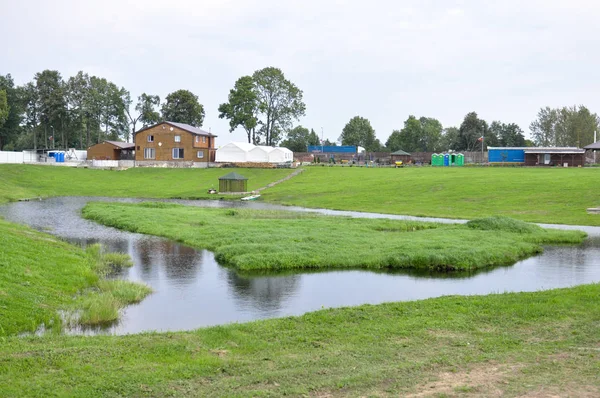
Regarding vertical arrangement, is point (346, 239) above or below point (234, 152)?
below

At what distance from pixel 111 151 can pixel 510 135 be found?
8431cm

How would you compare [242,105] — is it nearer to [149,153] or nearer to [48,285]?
[149,153]

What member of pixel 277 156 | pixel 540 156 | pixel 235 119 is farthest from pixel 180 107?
pixel 540 156

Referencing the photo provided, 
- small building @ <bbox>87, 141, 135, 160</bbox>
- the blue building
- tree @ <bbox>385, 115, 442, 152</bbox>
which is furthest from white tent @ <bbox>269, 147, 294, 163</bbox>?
tree @ <bbox>385, 115, 442, 152</bbox>

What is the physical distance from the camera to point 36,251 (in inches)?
983

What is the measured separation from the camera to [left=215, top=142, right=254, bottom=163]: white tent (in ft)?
318

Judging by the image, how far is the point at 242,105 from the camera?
11762 cm

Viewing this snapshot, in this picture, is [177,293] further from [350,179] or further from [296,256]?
[350,179]

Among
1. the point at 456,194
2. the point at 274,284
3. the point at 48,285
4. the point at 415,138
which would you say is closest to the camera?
the point at 48,285

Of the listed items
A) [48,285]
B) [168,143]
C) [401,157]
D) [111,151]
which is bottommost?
[48,285]

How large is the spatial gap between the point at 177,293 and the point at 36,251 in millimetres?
7326

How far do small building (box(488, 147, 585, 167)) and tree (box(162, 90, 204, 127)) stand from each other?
63.6 metres

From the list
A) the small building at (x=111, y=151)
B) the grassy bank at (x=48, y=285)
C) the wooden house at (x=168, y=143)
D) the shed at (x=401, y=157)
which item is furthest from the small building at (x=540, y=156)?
the grassy bank at (x=48, y=285)

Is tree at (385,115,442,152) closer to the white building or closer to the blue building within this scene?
→ the blue building
